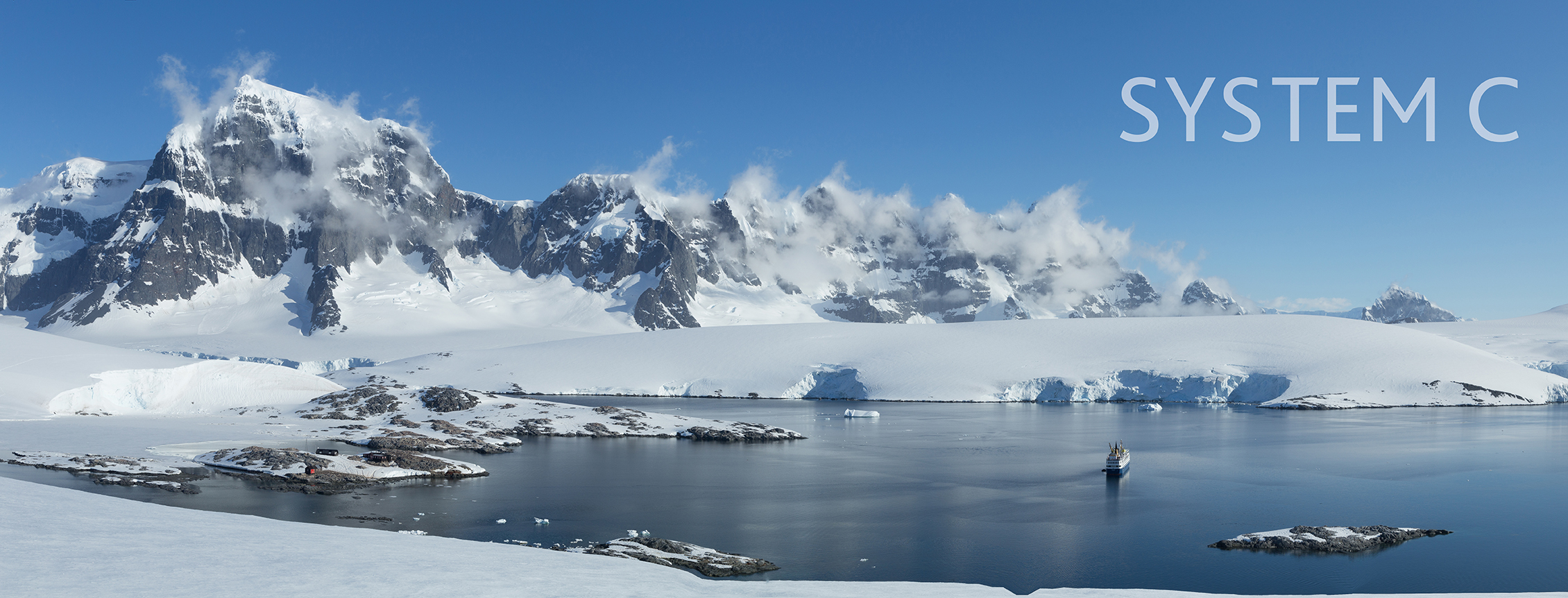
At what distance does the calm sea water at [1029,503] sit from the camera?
87.2 ft

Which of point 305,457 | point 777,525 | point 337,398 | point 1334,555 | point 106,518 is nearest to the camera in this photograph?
point 106,518

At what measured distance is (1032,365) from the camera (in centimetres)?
11444

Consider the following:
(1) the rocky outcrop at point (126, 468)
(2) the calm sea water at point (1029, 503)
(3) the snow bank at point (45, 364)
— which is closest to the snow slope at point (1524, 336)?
(2) the calm sea water at point (1029, 503)

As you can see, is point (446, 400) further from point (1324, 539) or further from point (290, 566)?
point (1324, 539)

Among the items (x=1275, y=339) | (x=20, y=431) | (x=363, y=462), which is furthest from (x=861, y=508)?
(x=1275, y=339)

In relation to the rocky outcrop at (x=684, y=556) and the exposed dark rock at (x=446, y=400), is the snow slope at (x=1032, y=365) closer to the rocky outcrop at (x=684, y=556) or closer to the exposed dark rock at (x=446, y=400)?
the exposed dark rock at (x=446, y=400)

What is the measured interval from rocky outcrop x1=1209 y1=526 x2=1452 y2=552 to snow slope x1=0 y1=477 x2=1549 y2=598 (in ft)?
20.1

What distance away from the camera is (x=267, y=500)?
34.7m

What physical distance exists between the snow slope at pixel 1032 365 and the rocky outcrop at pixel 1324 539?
238 feet

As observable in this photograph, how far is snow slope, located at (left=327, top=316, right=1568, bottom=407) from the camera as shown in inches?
4031

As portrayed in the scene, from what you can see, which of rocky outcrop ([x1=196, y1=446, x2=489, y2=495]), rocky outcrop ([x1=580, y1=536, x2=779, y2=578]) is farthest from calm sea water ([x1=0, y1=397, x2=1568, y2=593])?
rocky outcrop ([x1=196, y1=446, x2=489, y2=495])

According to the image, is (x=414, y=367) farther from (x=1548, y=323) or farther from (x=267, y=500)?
(x=1548, y=323)

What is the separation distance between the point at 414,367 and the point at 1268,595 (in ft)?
383

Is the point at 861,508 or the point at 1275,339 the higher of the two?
the point at 1275,339
